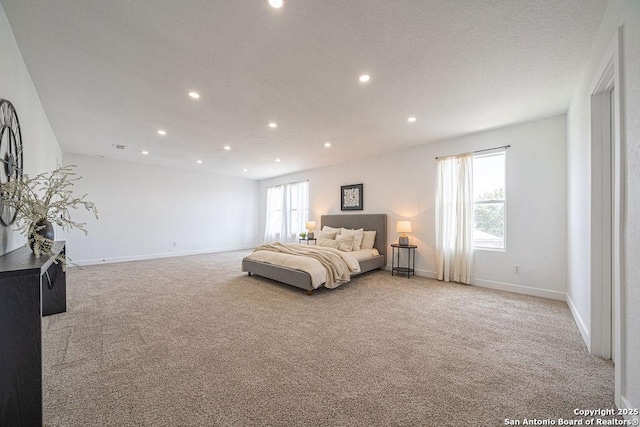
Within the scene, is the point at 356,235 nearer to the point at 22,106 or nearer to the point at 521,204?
the point at 521,204

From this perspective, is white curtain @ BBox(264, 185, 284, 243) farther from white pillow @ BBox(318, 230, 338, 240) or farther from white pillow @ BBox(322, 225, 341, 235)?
white pillow @ BBox(318, 230, 338, 240)

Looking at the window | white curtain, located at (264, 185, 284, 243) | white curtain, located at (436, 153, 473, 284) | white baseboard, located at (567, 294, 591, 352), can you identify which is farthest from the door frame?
white curtain, located at (264, 185, 284, 243)

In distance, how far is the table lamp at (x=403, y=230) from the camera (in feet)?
16.2

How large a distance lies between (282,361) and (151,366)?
→ 104cm

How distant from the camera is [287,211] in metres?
8.36

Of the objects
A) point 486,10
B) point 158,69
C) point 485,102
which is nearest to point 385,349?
point 486,10

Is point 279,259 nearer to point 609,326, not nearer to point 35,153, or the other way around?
point 35,153

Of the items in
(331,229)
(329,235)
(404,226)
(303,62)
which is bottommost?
(329,235)

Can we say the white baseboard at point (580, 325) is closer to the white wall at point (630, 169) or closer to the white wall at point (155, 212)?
the white wall at point (630, 169)

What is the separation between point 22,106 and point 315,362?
12.1 feet

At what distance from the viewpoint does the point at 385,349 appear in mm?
2256

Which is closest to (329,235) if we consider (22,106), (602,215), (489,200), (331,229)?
(331,229)

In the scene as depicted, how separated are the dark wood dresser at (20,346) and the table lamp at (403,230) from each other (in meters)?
4.82

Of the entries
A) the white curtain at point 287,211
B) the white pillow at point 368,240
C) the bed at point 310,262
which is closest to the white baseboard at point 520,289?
the bed at point 310,262
